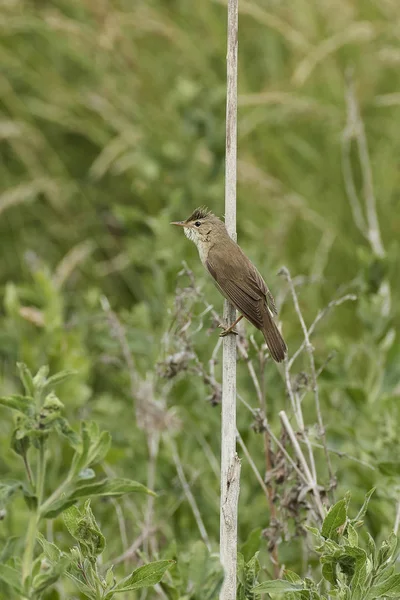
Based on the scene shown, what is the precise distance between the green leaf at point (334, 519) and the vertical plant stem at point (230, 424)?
23 centimetres

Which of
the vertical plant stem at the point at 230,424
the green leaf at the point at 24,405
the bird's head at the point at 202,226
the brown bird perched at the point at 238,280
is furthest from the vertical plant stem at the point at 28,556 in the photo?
the bird's head at the point at 202,226

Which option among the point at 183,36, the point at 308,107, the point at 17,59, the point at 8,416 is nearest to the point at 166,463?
the point at 8,416

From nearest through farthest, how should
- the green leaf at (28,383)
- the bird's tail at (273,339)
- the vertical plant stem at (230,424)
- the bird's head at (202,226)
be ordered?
the vertical plant stem at (230,424), the green leaf at (28,383), the bird's tail at (273,339), the bird's head at (202,226)

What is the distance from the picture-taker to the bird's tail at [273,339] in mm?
2434

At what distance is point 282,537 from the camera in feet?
8.30

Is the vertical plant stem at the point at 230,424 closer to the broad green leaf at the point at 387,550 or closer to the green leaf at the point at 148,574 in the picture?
the green leaf at the point at 148,574

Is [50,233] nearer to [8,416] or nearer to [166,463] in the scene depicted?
[8,416]

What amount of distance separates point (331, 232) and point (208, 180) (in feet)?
2.24

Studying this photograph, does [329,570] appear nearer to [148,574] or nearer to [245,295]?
[148,574]

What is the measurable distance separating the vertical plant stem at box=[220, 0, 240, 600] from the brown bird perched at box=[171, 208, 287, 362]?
199 mm

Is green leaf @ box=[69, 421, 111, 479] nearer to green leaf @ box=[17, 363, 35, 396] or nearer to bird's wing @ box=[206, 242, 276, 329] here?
green leaf @ box=[17, 363, 35, 396]

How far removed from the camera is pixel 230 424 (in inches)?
80.6

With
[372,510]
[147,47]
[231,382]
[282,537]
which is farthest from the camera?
[147,47]

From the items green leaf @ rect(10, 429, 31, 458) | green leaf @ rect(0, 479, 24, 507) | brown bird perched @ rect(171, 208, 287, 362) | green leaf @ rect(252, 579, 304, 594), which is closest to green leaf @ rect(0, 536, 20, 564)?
green leaf @ rect(0, 479, 24, 507)
